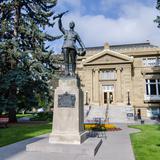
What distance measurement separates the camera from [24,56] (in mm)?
25156

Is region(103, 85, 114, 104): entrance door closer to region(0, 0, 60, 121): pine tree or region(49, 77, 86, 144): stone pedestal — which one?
region(0, 0, 60, 121): pine tree

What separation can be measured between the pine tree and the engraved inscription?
1457 cm

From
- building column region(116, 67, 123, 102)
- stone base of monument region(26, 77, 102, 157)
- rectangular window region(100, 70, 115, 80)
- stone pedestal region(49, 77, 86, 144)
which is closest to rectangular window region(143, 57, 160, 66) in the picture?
building column region(116, 67, 123, 102)

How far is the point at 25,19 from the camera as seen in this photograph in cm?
2798

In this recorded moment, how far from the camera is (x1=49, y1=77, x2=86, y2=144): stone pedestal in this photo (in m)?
9.41

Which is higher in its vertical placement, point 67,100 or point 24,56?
point 24,56

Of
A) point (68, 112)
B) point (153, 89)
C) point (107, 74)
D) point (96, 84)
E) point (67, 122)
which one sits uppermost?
point (107, 74)

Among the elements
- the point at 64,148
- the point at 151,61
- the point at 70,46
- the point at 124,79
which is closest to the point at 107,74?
the point at 124,79

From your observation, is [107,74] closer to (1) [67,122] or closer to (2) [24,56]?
(2) [24,56]

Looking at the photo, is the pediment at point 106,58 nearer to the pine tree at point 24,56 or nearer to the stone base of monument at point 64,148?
the pine tree at point 24,56

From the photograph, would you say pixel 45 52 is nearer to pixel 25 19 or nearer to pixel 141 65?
pixel 25 19

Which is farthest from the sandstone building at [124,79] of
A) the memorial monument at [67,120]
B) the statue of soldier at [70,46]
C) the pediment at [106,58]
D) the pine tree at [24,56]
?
the memorial monument at [67,120]

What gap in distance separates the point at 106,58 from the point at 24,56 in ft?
64.0

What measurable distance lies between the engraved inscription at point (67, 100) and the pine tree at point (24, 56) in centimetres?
1457
